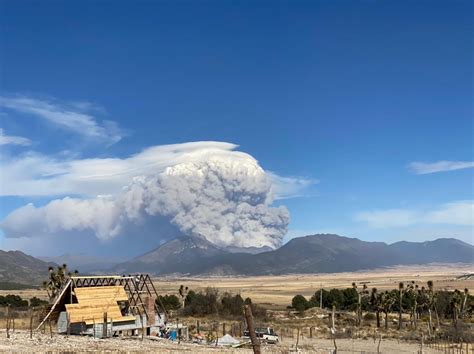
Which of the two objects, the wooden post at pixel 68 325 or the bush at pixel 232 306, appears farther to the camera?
the bush at pixel 232 306

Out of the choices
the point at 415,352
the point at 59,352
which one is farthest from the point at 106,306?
the point at 415,352

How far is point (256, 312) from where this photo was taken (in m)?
73.2

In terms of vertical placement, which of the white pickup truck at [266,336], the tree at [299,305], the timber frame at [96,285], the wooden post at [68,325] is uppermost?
the timber frame at [96,285]

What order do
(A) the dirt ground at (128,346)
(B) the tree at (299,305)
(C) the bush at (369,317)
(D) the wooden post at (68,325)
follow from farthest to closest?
(B) the tree at (299,305)
(C) the bush at (369,317)
(D) the wooden post at (68,325)
(A) the dirt ground at (128,346)

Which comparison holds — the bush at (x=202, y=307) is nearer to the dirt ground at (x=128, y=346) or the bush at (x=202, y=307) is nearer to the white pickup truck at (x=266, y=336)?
the dirt ground at (x=128, y=346)

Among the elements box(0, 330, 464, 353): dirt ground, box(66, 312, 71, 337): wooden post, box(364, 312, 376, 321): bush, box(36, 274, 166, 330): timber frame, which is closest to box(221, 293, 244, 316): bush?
box(364, 312, 376, 321): bush

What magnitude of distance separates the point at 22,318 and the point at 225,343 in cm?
2765

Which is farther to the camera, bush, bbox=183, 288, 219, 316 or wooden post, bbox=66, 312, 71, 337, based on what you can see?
bush, bbox=183, 288, 219, 316

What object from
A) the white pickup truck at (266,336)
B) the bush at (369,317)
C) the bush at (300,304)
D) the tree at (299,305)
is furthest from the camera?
the bush at (300,304)

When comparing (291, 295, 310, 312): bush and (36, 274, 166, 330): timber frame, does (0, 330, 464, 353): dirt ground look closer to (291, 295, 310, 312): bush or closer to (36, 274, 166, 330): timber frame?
(36, 274, 166, 330): timber frame

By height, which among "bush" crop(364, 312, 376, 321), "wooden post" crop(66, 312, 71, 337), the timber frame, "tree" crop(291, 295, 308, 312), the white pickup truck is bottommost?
"bush" crop(364, 312, 376, 321)

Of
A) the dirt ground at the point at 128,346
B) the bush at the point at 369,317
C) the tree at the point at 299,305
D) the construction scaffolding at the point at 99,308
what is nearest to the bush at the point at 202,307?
the tree at the point at 299,305

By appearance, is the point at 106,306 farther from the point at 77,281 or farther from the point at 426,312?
the point at 426,312

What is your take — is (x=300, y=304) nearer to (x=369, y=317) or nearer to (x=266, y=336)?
(x=369, y=317)
